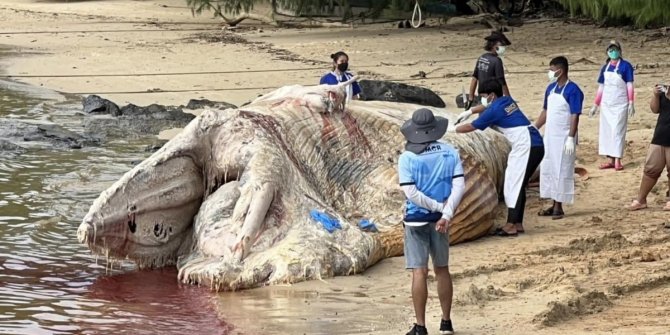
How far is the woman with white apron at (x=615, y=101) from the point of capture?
43.1 feet

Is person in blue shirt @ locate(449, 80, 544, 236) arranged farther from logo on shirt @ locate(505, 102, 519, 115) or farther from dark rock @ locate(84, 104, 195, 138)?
dark rock @ locate(84, 104, 195, 138)

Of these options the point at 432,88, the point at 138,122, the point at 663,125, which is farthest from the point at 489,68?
the point at 432,88

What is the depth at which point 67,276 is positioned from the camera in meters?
9.81

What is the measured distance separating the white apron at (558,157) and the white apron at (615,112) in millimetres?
1892

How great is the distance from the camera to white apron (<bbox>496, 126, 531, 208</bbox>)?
10.8 m

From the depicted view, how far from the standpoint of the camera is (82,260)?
10375mm

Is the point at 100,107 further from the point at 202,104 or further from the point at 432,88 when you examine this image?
the point at 432,88

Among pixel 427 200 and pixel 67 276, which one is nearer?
pixel 427 200

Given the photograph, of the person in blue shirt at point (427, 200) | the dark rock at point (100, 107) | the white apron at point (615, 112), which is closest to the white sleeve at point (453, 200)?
the person in blue shirt at point (427, 200)

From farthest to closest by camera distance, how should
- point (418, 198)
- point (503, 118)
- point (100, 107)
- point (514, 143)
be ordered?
point (100, 107)
point (514, 143)
point (503, 118)
point (418, 198)

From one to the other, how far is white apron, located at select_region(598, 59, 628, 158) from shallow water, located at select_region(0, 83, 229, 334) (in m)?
5.72

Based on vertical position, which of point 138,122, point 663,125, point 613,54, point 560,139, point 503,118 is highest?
point 613,54

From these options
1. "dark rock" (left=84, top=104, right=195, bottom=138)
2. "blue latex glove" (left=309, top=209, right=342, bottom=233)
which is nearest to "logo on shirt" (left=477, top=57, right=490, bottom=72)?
"blue latex glove" (left=309, top=209, right=342, bottom=233)

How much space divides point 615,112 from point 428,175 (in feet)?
20.8
